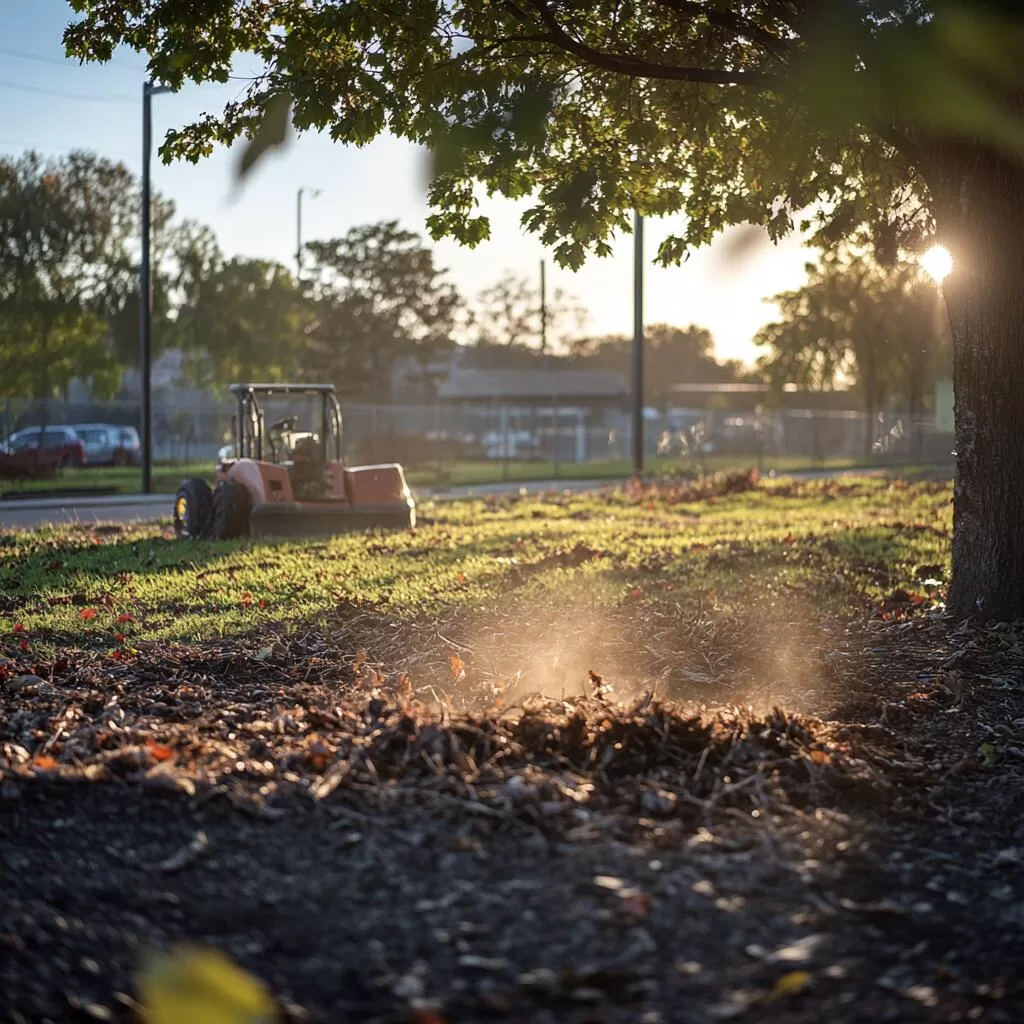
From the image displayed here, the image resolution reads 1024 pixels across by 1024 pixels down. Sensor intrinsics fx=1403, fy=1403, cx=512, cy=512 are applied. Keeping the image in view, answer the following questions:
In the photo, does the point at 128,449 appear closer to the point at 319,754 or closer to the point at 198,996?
the point at 319,754

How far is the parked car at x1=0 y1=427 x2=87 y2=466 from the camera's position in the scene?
125 ft

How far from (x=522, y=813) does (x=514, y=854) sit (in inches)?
11.5

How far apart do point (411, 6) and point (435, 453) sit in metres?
34.8

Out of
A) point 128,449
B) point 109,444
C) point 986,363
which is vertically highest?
point 986,363

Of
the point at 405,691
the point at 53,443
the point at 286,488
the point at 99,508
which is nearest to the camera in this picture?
the point at 405,691

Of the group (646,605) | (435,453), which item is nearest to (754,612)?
(646,605)

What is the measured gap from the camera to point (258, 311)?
49.3 meters

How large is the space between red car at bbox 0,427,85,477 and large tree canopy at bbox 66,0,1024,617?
25.4 metres

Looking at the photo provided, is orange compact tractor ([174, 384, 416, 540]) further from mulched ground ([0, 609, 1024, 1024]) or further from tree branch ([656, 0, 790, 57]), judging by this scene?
mulched ground ([0, 609, 1024, 1024])

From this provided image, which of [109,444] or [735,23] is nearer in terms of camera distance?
[735,23]

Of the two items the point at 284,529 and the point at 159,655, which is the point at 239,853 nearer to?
the point at 159,655

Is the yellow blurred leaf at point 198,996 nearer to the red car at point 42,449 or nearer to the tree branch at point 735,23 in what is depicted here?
the tree branch at point 735,23

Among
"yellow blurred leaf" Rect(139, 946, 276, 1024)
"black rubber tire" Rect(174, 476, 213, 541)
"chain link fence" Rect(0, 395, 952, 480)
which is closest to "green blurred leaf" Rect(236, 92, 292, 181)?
"yellow blurred leaf" Rect(139, 946, 276, 1024)

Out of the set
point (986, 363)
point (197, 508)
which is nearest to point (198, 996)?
point (986, 363)
